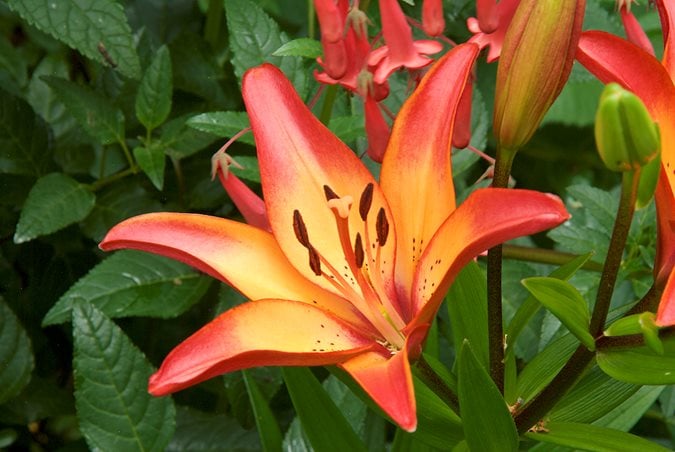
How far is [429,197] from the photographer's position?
0.65 metres

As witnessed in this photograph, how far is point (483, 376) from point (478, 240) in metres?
0.10

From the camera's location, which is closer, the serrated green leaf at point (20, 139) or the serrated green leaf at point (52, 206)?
the serrated green leaf at point (52, 206)

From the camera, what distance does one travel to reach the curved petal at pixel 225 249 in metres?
0.62

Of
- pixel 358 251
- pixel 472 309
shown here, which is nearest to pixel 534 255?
pixel 472 309

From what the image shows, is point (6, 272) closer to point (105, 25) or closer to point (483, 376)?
point (105, 25)

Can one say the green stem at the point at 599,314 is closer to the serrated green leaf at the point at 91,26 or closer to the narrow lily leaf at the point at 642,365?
the narrow lily leaf at the point at 642,365

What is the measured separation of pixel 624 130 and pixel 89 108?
0.61m

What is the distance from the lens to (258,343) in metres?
0.57

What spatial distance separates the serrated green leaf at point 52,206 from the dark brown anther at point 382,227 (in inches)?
14.2

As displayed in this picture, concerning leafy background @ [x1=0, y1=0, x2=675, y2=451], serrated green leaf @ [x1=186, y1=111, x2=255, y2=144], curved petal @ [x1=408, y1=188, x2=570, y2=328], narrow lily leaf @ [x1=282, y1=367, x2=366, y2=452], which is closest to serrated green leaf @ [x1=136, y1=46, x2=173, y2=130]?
leafy background @ [x1=0, y1=0, x2=675, y2=451]

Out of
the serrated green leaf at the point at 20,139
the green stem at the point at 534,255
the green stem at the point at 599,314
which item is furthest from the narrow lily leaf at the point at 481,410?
the serrated green leaf at the point at 20,139

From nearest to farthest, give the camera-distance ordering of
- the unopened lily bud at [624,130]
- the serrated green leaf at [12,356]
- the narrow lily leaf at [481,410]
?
the unopened lily bud at [624,130] < the narrow lily leaf at [481,410] < the serrated green leaf at [12,356]

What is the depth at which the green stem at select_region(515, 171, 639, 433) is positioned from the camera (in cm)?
55

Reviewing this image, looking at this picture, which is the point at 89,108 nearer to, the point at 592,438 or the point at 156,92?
the point at 156,92
